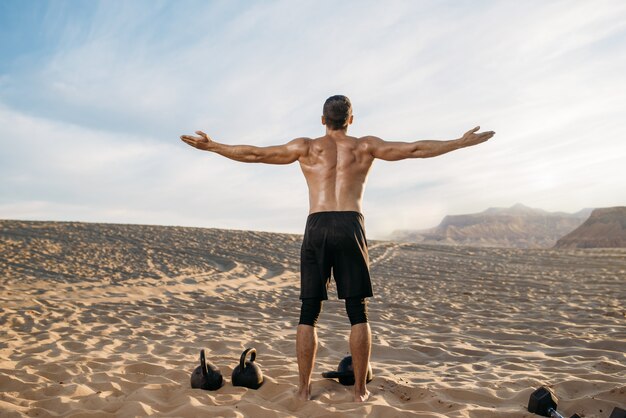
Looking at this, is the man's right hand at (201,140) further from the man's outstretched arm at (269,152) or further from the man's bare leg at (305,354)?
the man's bare leg at (305,354)

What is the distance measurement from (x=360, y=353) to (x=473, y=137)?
1.87 meters

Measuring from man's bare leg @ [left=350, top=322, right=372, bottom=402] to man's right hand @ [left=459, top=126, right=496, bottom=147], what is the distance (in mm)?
1604

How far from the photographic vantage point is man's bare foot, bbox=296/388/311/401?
3.62 meters

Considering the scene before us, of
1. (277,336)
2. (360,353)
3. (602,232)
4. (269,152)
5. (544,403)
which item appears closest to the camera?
(544,403)

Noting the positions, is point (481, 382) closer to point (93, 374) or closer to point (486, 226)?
point (93, 374)

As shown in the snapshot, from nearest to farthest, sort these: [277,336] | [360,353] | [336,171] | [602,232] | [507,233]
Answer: [360,353], [336,171], [277,336], [602,232], [507,233]

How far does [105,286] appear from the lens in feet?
39.2

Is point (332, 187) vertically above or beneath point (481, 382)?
above

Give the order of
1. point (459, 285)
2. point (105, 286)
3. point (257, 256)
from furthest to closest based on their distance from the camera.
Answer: point (257, 256) < point (459, 285) < point (105, 286)

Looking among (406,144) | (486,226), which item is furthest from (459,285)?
(486,226)

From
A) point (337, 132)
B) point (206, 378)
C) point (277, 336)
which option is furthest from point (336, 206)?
point (277, 336)

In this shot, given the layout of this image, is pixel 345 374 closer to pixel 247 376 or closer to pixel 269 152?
pixel 247 376

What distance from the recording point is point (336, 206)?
3.73m

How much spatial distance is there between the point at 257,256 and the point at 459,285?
8.83 metres
